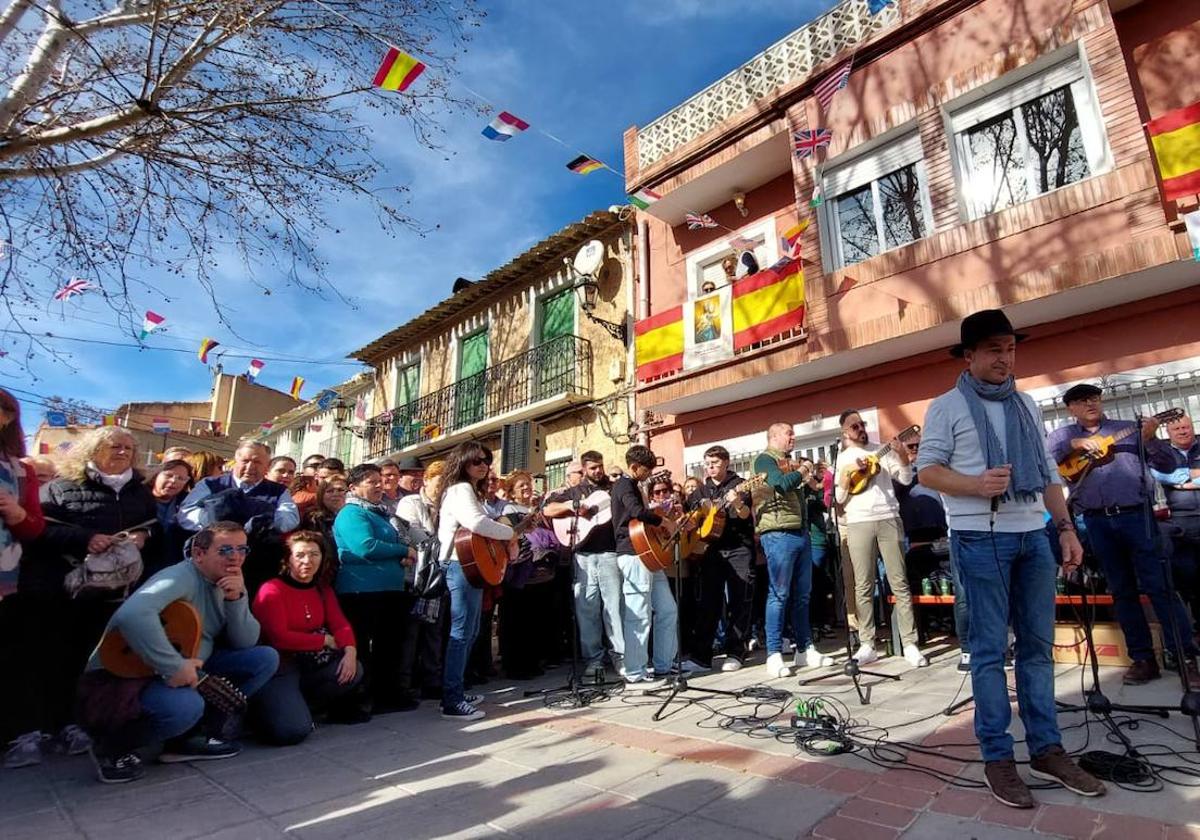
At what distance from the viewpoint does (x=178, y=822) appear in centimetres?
262

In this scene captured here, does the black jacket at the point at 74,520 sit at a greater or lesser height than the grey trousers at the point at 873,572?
greater

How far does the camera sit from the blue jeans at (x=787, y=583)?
17.1ft

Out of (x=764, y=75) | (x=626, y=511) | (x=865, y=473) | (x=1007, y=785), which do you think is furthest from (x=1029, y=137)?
(x=1007, y=785)

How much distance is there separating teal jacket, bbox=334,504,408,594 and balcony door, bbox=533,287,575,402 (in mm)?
8169

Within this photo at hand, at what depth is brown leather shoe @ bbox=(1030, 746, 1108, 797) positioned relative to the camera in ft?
7.99

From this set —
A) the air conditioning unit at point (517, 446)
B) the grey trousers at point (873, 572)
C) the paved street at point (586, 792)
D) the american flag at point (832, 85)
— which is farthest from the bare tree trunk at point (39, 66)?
the american flag at point (832, 85)

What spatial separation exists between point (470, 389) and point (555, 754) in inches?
506

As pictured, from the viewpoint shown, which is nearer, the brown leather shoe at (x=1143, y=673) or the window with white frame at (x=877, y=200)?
the brown leather shoe at (x=1143, y=673)

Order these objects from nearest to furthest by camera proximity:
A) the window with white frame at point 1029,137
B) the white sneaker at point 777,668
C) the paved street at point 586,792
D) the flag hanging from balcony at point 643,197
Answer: the paved street at point 586,792 < the white sneaker at point 777,668 < the window with white frame at point 1029,137 < the flag hanging from balcony at point 643,197

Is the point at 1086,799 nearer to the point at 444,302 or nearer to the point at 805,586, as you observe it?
the point at 805,586

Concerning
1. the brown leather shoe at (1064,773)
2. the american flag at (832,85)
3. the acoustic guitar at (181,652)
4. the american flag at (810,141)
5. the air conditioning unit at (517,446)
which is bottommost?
the brown leather shoe at (1064,773)

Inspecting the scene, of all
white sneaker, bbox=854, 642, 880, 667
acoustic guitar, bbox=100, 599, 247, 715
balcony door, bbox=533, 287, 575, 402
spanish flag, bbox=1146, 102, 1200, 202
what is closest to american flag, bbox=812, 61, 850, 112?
spanish flag, bbox=1146, 102, 1200, 202

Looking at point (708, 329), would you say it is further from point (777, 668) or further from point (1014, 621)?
point (1014, 621)

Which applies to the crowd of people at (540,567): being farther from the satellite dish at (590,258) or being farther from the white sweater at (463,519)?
the satellite dish at (590,258)
